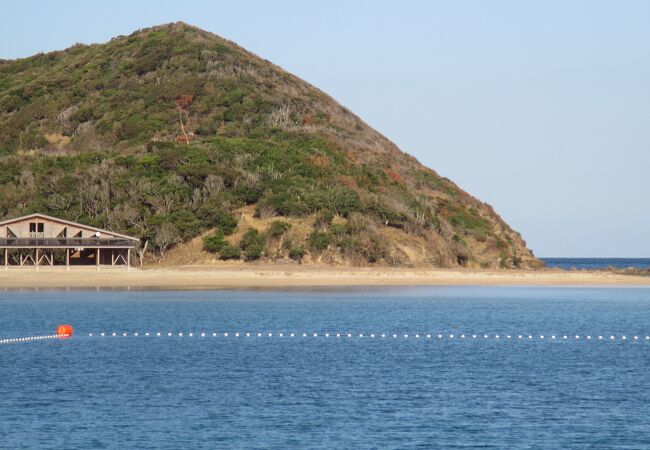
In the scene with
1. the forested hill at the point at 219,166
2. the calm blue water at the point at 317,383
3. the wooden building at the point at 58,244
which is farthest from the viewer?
the forested hill at the point at 219,166

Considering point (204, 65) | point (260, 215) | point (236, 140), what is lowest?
point (260, 215)

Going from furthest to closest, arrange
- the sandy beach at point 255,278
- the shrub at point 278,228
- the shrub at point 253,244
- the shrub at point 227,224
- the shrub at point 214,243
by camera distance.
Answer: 1. the shrub at point 227,224
2. the shrub at point 278,228
3. the shrub at point 214,243
4. the shrub at point 253,244
5. the sandy beach at point 255,278

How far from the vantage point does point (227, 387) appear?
31.3 meters

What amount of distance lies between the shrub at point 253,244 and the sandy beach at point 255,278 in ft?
6.74

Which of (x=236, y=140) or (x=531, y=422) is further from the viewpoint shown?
(x=236, y=140)

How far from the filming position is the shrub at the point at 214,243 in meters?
85.9

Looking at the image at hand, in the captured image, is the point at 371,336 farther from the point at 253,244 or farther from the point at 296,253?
the point at 253,244

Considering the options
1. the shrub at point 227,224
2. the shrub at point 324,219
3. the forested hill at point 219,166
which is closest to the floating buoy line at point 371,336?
the forested hill at point 219,166

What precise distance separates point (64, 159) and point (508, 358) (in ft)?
239

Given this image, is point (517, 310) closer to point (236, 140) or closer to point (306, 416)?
point (306, 416)

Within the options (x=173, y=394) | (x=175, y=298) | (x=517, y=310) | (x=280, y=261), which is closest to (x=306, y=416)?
(x=173, y=394)

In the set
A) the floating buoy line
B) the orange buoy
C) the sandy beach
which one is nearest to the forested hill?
the sandy beach

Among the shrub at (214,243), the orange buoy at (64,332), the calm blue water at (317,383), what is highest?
the shrub at (214,243)

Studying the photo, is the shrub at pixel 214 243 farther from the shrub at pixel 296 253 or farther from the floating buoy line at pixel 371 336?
the floating buoy line at pixel 371 336
